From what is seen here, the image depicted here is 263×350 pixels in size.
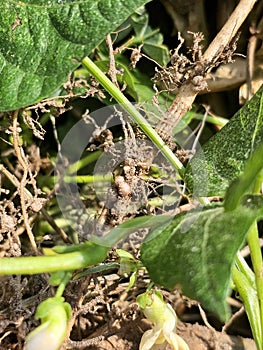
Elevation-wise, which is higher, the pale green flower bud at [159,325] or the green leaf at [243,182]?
the green leaf at [243,182]

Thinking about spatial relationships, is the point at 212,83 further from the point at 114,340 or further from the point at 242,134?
the point at 114,340

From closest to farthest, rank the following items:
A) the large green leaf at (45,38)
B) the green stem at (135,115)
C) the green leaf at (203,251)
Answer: the green leaf at (203,251)
the large green leaf at (45,38)
the green stem at (135,115)

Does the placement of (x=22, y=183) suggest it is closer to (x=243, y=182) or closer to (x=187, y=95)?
(x=187, y=95)

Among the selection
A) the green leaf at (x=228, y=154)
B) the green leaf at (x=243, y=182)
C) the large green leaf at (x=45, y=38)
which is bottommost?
the green leaf at (x=228, y=154)

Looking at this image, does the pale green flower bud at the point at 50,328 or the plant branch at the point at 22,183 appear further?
the plant branch at the point at 22,183

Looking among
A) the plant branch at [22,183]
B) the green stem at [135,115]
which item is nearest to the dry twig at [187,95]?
the green stem at [135,115]

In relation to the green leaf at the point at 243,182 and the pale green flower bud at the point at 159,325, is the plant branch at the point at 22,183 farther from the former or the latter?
the green leaf at the point at 243,182
